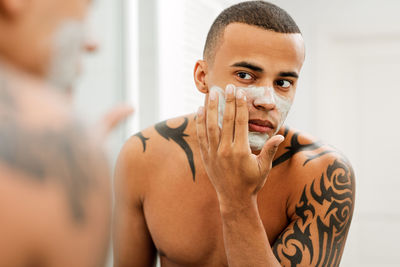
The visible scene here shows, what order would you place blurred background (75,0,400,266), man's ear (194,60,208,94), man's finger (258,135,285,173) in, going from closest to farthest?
1. man's finger (258,135,285,173)
2. man's ear (194,60,208,94)
3. blurred background (75,0,400,266)

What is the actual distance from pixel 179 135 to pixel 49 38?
A: 76 cm

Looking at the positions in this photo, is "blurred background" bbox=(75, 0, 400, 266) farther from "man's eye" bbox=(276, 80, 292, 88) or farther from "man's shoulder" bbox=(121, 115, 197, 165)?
"man's eye" bbox=(276, 80, 292, 88)

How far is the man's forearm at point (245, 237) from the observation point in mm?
693

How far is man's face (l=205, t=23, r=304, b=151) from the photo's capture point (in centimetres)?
74

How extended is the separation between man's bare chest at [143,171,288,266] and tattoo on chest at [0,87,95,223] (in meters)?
0.66

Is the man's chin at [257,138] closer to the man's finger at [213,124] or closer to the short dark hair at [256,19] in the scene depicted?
the man's finger at [213,124]

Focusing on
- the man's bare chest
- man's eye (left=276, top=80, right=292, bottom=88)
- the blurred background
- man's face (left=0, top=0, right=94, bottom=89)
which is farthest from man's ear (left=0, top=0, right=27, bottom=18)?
the blurred background

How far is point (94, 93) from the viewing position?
1114 millimetres

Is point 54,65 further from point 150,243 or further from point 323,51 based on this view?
point 323,51

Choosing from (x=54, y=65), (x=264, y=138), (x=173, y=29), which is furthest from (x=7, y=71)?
(x=173, y=29)

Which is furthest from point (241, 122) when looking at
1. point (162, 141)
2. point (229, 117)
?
point (162, 141)

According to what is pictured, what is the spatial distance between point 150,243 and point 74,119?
77 centimetres

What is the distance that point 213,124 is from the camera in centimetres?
73

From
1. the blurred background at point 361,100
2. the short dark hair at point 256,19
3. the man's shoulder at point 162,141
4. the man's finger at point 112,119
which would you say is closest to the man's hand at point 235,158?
the short dark hair at point 256,19
